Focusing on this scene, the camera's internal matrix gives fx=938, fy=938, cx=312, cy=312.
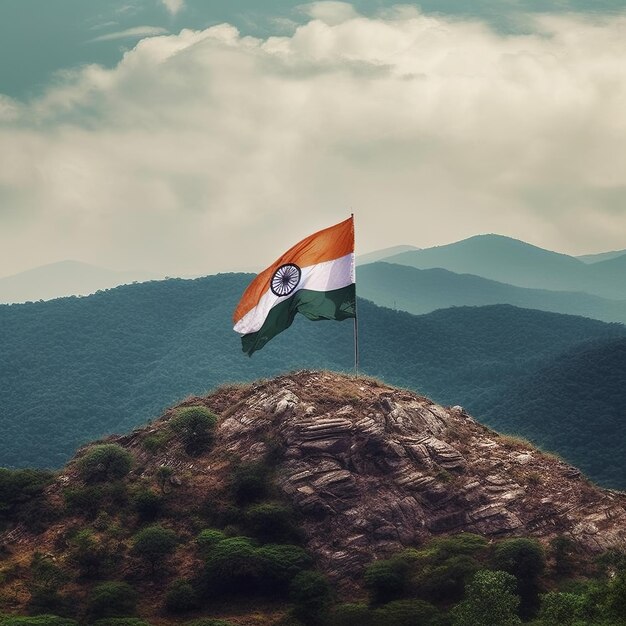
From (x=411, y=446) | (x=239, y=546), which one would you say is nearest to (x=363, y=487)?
(x=411, y=446)

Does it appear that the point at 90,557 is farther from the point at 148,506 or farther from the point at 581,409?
the point at 581,409

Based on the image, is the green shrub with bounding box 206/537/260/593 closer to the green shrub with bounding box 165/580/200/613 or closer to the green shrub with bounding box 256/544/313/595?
the green shrub with bounding box 256/544/313/595

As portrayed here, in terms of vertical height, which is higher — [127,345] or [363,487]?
[127,345]

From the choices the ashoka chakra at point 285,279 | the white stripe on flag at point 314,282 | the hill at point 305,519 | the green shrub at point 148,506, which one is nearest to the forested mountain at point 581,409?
the hill at point 305,519

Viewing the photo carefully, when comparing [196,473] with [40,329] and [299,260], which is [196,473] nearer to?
[299,260]

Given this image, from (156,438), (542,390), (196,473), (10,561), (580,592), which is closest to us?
(580,592)

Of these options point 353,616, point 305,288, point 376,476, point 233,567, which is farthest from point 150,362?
point 353,616
